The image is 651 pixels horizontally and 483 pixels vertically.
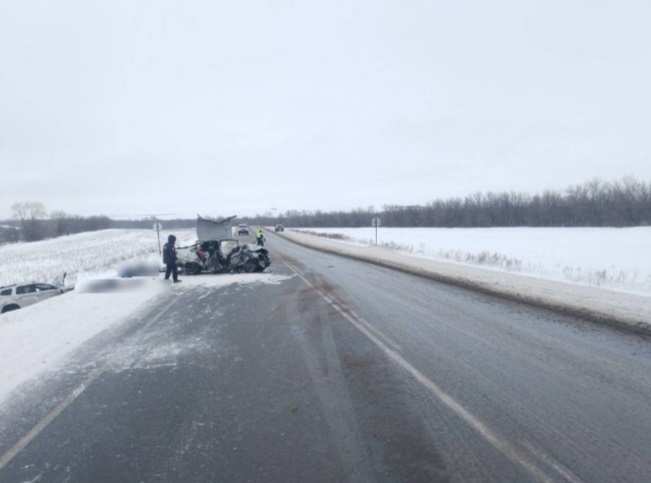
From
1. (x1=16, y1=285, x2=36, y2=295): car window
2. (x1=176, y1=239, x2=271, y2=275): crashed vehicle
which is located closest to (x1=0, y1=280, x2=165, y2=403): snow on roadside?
(x1=16, y1=285, x2=36, y2=295): car window

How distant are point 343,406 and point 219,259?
597 inches

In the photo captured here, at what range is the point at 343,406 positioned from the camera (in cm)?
446

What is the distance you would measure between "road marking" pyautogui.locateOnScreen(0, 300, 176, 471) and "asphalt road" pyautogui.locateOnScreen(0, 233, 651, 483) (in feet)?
0.07

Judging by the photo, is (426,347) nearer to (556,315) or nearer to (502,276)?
(556,315)

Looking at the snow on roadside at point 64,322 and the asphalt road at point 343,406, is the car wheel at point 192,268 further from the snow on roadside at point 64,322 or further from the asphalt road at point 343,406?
the asphalt road at point 343,406

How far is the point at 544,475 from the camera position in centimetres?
317

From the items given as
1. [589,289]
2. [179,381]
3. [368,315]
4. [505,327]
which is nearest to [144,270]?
[368,315]

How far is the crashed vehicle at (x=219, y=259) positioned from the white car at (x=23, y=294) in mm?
5113

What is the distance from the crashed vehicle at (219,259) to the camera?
1831 cm

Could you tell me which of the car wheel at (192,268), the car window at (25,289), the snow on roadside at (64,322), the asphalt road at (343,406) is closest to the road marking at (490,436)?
the asphalt road at (343,406)

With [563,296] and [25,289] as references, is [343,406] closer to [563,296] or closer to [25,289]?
[563,296]

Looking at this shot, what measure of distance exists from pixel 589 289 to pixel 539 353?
7432 millimetres

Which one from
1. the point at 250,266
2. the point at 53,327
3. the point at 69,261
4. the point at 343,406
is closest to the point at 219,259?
the point at 250,266

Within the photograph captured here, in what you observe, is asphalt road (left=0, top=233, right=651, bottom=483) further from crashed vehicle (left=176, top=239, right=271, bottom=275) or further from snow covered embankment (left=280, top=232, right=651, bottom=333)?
crashed vehicle (left=176, top=239, right=271, bottom=275)
